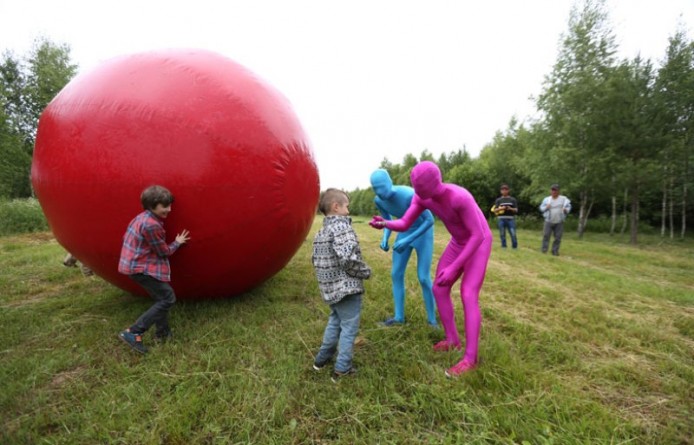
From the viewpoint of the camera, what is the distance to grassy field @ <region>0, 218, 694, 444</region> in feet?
7.32

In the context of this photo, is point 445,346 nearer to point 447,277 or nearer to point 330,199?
point 447,277

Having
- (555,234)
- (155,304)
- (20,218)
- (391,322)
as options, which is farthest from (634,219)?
(20,218)

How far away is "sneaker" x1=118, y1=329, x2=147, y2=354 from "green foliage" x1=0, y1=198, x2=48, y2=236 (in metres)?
13.0

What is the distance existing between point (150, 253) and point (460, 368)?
300 centimetres

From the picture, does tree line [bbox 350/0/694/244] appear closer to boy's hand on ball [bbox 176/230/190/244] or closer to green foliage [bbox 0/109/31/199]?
boy's hand on ball [bbox 176/230/190/244]

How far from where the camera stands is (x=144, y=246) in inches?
124

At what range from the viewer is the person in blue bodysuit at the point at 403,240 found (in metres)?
3.65

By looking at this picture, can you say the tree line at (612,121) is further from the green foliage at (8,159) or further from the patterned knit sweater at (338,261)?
the green foliage at (8,159)

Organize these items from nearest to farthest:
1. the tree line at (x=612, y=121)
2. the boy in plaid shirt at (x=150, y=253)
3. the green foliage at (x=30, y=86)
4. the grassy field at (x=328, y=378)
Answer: the grassy field at (x=328, y=378) → the boy in plaid shirt at (x=150, y=253) → the tree line at (x=612, y=121) → the green foliage at (x=30, y=86)

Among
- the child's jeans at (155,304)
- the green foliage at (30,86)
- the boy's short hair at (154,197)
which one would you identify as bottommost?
the child's jeans at (155,304)

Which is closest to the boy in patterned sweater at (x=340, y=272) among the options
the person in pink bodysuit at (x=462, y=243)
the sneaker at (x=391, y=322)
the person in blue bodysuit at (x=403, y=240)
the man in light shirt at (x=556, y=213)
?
the person in pink bodysuit at (x=462, y=243)

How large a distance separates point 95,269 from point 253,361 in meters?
2.30

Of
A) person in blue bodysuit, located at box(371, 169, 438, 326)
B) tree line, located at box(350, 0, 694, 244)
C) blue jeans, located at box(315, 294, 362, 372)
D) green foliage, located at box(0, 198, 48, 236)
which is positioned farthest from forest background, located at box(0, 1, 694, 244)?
blue jeans, located at box(315, 294, 362, 372)

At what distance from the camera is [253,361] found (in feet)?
9.99
